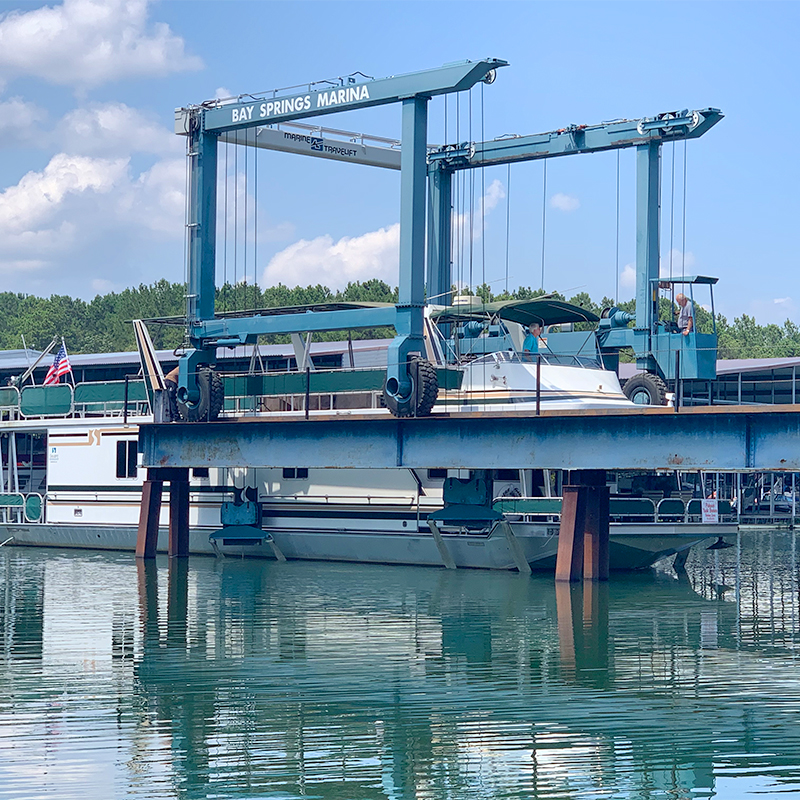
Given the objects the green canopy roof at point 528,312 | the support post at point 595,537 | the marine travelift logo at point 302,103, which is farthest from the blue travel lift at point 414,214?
the support post at point 595,537

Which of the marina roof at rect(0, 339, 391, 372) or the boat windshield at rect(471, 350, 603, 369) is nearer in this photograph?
the boat windshield at rect(471, 350, 603, 369)

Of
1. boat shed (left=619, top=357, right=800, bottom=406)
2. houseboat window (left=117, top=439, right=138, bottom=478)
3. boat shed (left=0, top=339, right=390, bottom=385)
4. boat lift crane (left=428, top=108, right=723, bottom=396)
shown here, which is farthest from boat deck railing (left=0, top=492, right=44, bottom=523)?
boat shed (left=619, top=357, right=800, bottom=406)

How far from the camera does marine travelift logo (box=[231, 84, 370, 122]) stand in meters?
31.9

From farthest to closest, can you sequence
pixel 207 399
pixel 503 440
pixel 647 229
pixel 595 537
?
1. pixel 647 229
2. pixel 207 399
3. pixel 595 537
4. pixel 503 440

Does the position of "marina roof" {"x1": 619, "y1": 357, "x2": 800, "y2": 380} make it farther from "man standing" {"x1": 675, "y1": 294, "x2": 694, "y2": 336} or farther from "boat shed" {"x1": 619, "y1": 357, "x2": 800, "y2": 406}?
"man standing" {"x1": 675, "y1": 294, "x2": 694, "y2": 336}

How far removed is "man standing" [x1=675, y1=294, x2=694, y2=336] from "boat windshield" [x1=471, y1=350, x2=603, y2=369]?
3.42m

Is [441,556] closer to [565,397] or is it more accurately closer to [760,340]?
[565,397]

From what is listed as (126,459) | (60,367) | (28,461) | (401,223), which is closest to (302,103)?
(401,223)

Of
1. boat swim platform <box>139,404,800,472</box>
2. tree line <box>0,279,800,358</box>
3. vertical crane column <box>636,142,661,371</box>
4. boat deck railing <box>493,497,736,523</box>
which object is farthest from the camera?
tree line <box>0,279,800,358</box>

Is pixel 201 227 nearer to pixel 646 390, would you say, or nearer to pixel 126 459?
pixel 126 459

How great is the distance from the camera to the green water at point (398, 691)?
512 inches

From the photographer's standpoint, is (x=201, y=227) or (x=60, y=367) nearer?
(x=201, y=227)

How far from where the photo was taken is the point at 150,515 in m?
37.4

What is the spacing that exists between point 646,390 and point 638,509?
4572mm
